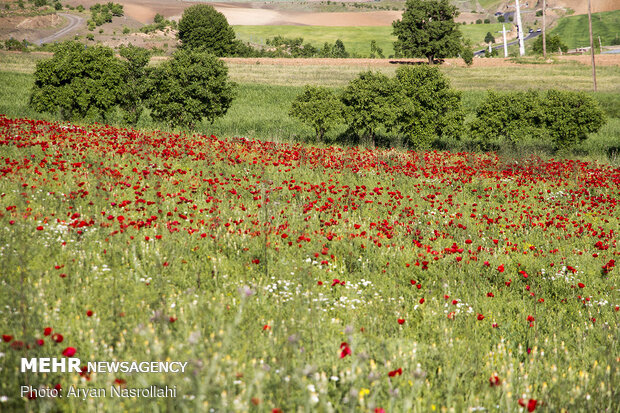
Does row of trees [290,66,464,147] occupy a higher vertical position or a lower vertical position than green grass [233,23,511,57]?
lower

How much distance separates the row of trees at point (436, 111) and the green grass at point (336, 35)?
9414 centimetres

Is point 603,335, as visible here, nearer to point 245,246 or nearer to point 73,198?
point 245,246

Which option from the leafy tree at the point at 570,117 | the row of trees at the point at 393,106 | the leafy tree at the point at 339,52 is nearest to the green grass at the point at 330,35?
the leafy tree at the point at 339,52

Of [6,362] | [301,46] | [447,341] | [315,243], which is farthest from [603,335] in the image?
[301,46]

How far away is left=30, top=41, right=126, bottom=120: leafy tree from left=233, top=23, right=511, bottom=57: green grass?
9770 centimetres

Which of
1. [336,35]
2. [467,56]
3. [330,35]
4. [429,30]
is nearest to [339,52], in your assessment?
[330,35]

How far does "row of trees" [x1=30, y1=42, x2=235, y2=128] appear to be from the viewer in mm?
23312

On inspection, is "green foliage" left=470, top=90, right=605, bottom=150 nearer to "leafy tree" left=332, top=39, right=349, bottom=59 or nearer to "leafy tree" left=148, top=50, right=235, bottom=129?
"leafy tree" left=148, top=50, right=235, bottom=129

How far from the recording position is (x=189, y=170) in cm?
1062

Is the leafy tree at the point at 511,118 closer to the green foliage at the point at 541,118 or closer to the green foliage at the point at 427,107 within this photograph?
the green foliage at the point at 541,118

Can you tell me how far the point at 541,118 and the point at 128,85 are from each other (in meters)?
22.8

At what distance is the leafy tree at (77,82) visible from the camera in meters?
23.2

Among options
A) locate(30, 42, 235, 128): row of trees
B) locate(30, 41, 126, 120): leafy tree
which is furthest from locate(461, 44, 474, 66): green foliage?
locate(30, 41, 126, 120): leafy tree

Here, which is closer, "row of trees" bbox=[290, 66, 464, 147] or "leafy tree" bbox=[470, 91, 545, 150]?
"row of trees" bbox=[290, 66, 464, 147]
